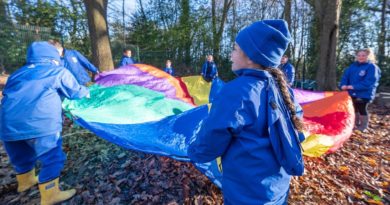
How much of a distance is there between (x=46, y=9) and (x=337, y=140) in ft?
48.6

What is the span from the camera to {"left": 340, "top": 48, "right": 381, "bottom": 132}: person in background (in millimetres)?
4992

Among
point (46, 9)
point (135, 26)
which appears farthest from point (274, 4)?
point (46, 9)

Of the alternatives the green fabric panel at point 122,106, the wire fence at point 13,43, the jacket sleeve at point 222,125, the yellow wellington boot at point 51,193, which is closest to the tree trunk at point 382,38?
the green fabric panel at point 122,106

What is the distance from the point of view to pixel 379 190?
3154 millimetres

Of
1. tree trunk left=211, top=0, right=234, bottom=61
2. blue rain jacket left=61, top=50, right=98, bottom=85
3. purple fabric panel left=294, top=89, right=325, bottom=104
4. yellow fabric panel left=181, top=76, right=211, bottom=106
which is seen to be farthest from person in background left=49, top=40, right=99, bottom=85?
tree trunk left=211, top=0, right=234, bottom=61

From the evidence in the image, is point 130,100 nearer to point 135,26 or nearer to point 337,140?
point 337,140

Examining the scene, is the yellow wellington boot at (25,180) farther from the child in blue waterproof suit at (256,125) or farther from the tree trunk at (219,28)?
the tree trunk at (219,28)

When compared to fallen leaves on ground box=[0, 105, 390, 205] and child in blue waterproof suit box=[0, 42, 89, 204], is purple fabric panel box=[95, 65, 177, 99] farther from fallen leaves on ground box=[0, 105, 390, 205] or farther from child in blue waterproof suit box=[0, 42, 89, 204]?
child in blue waterproof suit box=[0, 42, 89, 204]

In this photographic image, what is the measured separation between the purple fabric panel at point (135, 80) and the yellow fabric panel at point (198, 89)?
0.64m

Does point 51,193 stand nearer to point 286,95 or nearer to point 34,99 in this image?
point 34,99

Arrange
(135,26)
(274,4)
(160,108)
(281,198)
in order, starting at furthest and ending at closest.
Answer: (135,26)
(274,4)
(160,108)
(281,198)

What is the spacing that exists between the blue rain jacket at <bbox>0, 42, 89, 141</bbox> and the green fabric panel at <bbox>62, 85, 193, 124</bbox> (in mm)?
636

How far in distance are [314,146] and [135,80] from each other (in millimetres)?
3734

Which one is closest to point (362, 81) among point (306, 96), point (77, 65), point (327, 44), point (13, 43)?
point (306, 96)
